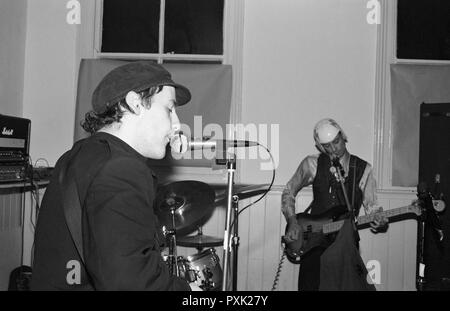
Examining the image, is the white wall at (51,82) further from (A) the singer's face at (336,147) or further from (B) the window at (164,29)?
(A) the singer's face at (336,147)

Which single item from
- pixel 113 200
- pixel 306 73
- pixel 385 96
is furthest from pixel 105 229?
pixel 385 96

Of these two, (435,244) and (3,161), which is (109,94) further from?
(435,244)

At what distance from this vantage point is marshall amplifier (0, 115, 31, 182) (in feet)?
11.0

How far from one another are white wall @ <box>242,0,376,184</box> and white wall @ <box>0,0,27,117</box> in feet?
7.78

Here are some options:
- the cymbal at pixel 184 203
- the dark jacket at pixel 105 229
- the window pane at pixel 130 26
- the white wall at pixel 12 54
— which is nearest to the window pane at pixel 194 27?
the window pane at pixel 130 26

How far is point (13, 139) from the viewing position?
3.51 m

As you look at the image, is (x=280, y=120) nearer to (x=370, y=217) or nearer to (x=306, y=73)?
(x=306, y=73)

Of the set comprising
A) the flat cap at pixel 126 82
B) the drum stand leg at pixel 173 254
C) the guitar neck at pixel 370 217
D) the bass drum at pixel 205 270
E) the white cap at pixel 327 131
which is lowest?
the bass drum at pixel 205 270

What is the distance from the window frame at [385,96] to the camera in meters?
4.29

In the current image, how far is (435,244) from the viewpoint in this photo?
3432 millimetres

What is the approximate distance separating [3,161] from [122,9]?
2.22 m

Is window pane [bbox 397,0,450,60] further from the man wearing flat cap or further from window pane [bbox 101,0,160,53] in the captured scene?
the man wearing flat cap

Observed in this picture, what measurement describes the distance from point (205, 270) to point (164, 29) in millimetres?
2665
